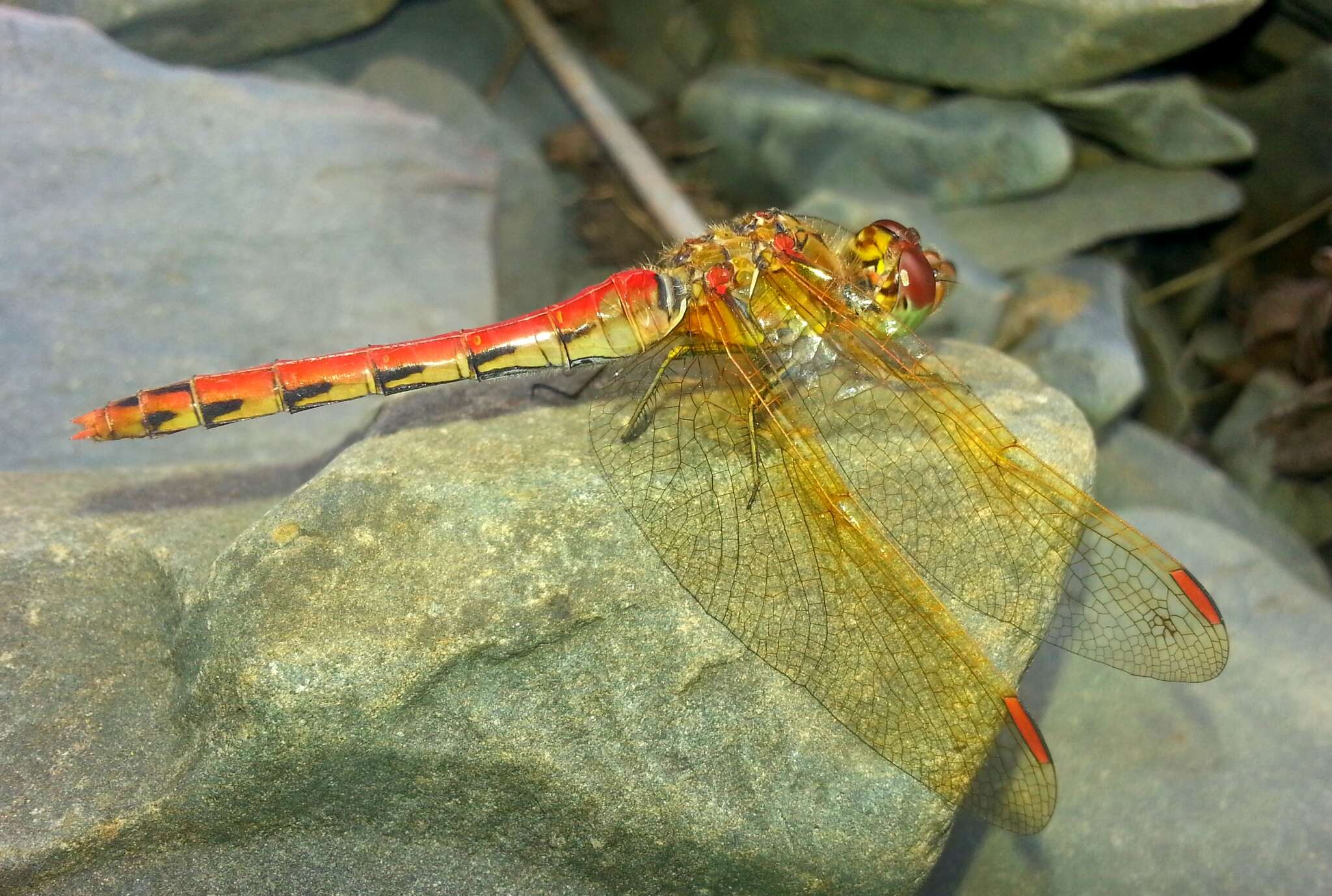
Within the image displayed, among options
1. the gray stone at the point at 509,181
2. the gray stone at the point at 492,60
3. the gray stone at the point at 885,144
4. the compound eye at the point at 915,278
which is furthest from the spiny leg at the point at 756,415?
the gray stone at the point at 492,60

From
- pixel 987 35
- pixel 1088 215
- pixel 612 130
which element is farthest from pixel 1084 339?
pixel 612 130

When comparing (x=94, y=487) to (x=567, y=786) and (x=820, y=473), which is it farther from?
(x=820, y=473)

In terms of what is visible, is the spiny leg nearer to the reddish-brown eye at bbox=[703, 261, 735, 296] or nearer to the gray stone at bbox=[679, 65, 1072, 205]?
the reddish-brown eye at bbox=[703, 261, 735, 296]

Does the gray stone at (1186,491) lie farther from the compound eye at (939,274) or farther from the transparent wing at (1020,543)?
the transparent wing at (1020,543)

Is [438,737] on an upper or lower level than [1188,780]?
upper

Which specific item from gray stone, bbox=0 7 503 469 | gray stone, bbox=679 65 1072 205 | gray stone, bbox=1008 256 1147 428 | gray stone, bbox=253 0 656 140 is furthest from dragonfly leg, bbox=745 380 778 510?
gray stone, bbox=253 0 656 140

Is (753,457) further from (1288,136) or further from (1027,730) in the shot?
(1288,136)
